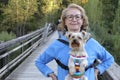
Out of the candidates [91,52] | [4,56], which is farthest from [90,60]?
[4,56]

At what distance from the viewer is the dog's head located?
346 cm

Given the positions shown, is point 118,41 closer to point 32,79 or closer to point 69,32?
point 32,79

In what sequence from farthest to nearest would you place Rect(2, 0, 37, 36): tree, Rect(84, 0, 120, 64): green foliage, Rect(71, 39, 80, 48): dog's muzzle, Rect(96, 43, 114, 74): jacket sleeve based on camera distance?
Rect(2, 0, 37, 36): tree
Rect(84, 0, 120, 64): green foliage
Rect(96, 43, 114, 74): jacket sleeve
Rect(71, 39, 80, 48): dog's muzzle

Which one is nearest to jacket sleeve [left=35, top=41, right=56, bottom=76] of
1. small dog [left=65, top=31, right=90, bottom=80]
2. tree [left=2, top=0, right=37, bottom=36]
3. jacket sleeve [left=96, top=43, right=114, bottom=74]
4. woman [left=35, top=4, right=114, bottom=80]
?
woman [left=35, top=4, right=114, bottom=80]

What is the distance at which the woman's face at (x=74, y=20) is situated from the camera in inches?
146

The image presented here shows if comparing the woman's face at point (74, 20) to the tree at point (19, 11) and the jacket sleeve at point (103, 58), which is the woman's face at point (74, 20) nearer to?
the jacket sleeve at point (103, 58)

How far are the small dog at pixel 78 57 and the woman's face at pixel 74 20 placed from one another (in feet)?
0.49

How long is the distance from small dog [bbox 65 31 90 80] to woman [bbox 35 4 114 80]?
0.06m

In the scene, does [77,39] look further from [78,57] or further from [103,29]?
[103,29]

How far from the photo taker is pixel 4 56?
7.98 meters

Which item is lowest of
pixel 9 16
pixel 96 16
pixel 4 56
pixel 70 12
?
pixel 9 16

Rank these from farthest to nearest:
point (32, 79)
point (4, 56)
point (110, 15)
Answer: point (110, 15)
point (32, 79)
point (4, 56)

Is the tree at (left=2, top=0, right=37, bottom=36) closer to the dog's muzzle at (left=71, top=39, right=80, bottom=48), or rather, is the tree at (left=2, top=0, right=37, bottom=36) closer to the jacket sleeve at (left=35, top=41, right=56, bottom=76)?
the jacket sleeve at (left=35, top=41, right=56, bottom=76)

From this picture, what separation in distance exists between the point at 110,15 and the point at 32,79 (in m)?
33.7
